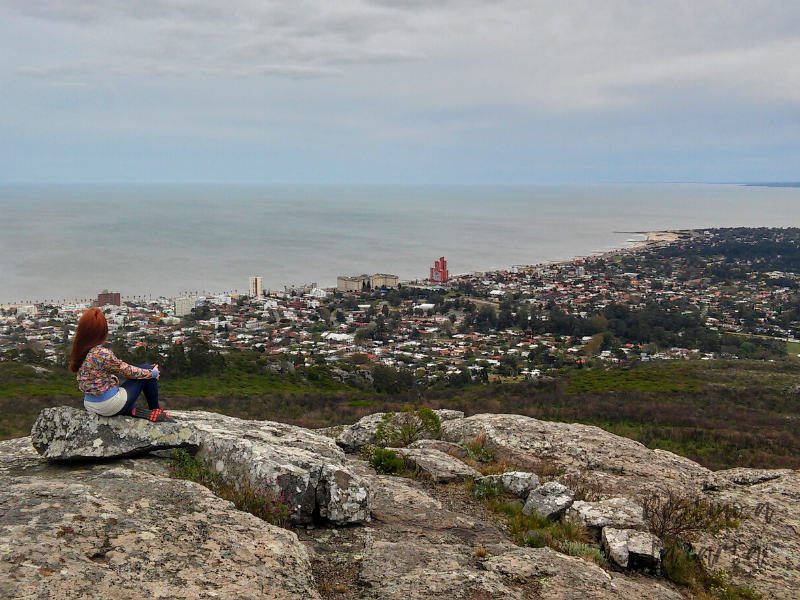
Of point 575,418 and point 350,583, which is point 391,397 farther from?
point 350,583

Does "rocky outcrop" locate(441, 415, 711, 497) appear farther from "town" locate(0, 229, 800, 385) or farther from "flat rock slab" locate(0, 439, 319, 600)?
"town" locate(0, 229, 800, 385)

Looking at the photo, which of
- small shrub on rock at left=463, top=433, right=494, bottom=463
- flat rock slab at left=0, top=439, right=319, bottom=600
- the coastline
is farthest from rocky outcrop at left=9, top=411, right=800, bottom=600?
the coastline

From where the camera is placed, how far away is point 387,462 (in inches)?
272

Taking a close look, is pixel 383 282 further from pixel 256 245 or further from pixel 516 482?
pixel 516 482

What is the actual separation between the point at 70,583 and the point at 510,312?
4732cm

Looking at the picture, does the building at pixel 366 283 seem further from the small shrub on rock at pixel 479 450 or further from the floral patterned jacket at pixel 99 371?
the floral patterned jacket at pixel 99 371

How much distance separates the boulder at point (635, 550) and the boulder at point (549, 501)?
685 mm

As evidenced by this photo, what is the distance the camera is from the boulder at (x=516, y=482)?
638cm

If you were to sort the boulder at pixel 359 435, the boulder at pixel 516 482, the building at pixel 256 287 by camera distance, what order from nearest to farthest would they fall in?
1. the boulder at pixel 516 482
2. the boulder at pixel 359 435
3. the building at pixel 256 287

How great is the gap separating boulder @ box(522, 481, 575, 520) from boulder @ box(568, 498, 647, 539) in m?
0.10

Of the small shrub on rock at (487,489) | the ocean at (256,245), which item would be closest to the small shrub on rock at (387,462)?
the small shrub on rock at (487,489)

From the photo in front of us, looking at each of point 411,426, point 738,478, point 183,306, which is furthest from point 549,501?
point 183,306

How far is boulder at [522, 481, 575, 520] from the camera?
19.0 feet

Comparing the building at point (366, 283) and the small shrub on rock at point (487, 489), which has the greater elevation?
the small shrub on rock at point (487, 489)
